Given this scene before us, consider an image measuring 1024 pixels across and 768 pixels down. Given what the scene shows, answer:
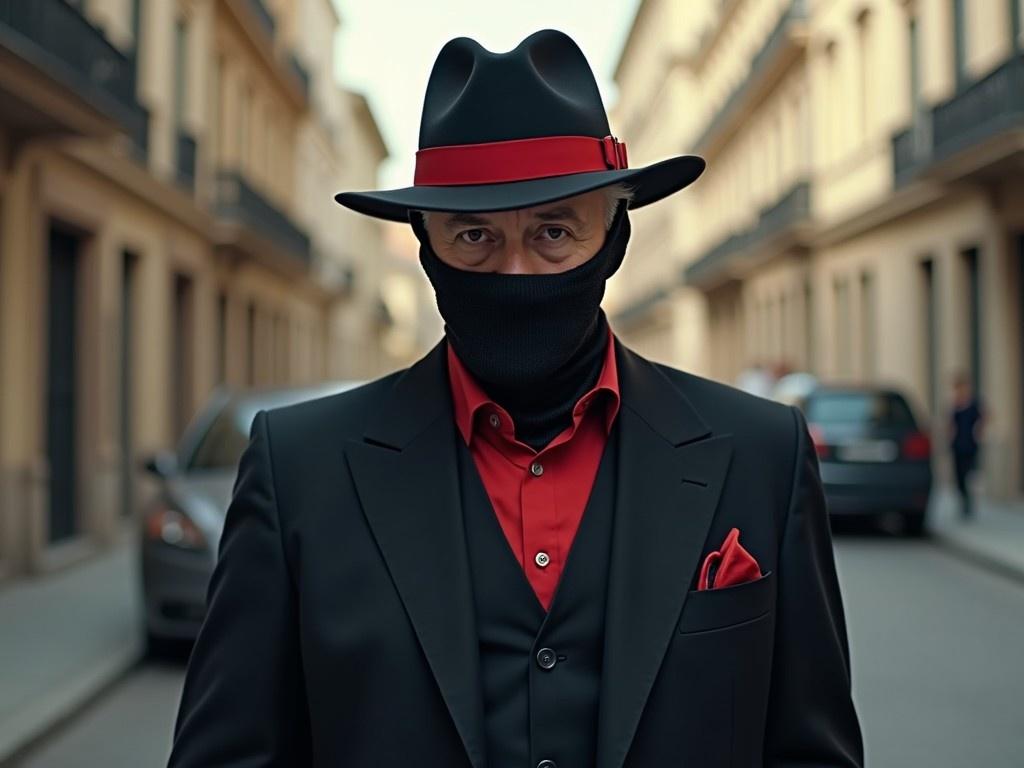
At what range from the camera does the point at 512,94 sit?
6.66 ft

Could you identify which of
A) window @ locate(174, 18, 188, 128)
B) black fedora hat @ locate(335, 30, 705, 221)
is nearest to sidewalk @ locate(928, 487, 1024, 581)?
black fedora hat @ locate(335, 30, 705, 221)

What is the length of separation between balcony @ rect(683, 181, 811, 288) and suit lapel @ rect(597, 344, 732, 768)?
28924 millimetres

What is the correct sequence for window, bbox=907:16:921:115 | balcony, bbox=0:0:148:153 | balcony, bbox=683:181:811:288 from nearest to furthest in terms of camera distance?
balcony, bbox=0:0:148:153 → window, bbox=907:16:921:115 → balcony, bbox=683:181:811:288

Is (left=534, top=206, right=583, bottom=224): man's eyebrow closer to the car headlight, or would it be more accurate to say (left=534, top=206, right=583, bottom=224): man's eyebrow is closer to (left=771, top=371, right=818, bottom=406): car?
the car headlight

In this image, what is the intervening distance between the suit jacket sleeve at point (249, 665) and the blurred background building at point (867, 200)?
16331 mm

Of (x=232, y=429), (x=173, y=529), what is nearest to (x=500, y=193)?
(x=173, y=529)

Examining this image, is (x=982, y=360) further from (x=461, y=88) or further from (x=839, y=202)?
(x=461, y=88)

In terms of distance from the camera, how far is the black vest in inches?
73.5

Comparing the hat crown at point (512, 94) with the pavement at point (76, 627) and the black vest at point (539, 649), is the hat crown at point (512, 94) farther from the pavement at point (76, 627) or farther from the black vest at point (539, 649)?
the pavement at point (76, 627)

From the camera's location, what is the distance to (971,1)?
65.4 feet

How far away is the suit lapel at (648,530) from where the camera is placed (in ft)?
6.04

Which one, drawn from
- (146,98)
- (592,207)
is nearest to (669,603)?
(592,207)

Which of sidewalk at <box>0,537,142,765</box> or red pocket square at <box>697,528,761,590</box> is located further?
sidewalk at <box>0,537,142,765</box>

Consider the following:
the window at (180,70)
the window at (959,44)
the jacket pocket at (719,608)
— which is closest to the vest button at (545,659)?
the jacket pocket at (719,608)
